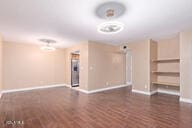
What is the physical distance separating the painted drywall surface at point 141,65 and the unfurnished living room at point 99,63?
0.04 m

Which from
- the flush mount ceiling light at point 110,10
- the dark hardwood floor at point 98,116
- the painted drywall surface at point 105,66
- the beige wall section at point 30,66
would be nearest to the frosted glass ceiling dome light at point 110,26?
the flush mount ceiling light at point 110,10

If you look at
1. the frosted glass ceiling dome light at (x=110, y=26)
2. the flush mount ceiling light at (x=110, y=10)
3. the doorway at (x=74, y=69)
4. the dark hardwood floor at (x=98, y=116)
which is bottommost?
the dark hardwood floor at (x=98, y=116)

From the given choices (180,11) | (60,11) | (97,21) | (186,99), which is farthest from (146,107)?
(60,11)

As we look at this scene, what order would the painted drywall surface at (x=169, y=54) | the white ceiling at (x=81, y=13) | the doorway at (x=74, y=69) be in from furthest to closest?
the doorway at (x=74, y=69), the painted drywall surface at (x=169, y=54), the white ceiling at (x=81, y=13)

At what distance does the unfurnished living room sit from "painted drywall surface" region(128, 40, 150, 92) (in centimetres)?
4

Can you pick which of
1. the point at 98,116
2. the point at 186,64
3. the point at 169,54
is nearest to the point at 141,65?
the point at 169,54

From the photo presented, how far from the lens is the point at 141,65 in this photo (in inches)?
215

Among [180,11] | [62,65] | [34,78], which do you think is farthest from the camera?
[62,65]

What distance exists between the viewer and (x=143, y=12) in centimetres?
260

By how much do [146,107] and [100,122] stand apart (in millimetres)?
1700

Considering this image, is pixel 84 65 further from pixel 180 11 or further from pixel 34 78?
pixel 180 11

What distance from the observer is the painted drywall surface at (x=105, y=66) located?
5.58 meters

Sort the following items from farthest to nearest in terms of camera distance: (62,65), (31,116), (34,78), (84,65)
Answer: (62,65) < (34,78) < (84,65) < (31,116)

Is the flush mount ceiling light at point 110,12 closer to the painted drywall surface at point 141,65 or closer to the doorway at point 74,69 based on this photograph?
the painted drywall surface at point 141,65
